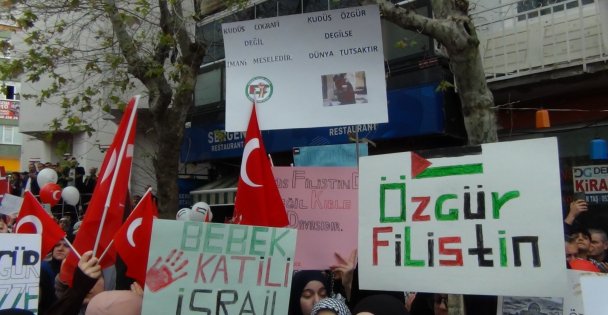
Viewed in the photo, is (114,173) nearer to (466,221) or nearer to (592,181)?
(466,221)

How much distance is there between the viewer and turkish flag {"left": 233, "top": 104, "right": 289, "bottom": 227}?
13.7 feet

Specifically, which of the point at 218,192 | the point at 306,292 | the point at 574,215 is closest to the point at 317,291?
the point at 306,292

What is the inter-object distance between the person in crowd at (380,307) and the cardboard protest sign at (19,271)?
5.91 ft

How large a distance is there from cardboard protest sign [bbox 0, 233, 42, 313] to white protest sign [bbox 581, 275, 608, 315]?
279 centimetres

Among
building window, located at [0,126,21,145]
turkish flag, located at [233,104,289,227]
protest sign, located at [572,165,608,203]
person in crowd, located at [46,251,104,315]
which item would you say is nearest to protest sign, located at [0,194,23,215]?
turkish flag, located at [233,104,289,227]

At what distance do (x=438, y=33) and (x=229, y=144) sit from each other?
9.35 m

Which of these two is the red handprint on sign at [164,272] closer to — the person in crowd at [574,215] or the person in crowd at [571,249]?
the person in crowd at [571,249]

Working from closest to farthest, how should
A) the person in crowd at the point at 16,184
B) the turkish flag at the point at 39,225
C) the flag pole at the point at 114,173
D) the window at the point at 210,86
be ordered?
the flag pole at the point at 114,173 → the turkish flag at the point at 39,225 → the window at the point at 210,86 → the person in crowd at the point at 16,184

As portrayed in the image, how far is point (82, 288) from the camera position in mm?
3297

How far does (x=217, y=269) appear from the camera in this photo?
10.1ft

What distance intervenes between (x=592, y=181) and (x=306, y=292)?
748cm

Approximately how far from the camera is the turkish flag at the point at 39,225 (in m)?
3.95

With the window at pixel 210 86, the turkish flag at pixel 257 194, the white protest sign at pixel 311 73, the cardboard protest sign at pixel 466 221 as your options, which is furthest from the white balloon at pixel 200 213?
the window at pixel 210 86

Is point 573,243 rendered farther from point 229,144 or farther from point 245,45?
point 229,144
